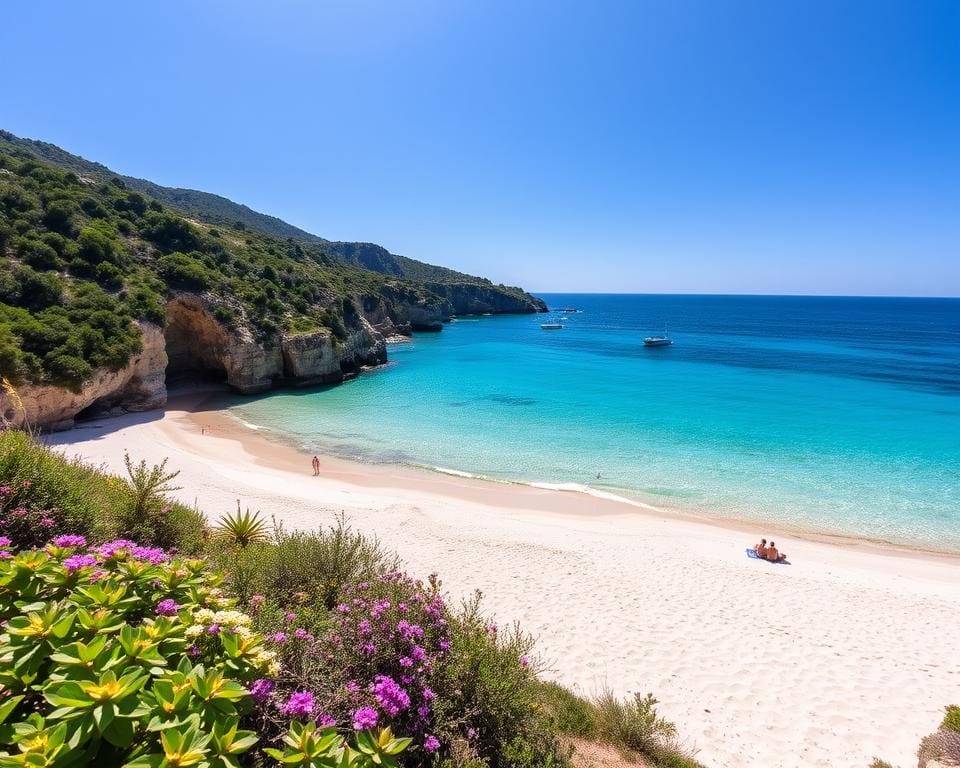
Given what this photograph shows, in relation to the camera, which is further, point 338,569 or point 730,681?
point 730,681

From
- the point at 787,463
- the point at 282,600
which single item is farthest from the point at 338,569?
the point at 787,463

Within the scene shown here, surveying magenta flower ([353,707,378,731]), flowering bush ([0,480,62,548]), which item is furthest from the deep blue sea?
magenta flower ([353,707,378,731])

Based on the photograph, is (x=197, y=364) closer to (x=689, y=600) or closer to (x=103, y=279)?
(x=103, y=279)

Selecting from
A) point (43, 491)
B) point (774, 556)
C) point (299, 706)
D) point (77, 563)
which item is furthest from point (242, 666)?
point (774, 556)

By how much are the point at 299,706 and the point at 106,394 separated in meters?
27.0

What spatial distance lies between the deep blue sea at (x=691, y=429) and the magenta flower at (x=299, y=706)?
53.7 feet

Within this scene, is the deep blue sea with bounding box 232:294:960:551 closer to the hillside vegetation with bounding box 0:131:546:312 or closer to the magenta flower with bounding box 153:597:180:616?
the magenta flower with bounding box 153:597:180:616

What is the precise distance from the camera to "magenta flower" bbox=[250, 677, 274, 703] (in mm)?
2877

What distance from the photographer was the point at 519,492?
17609mm

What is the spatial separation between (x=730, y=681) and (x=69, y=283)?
32609 mm

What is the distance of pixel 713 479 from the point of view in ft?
62.3

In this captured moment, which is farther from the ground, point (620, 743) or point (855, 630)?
point (620, 743)

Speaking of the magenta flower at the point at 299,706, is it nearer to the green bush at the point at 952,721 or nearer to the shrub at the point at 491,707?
the shrub at the point at 491,707

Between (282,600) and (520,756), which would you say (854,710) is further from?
(282,600)
